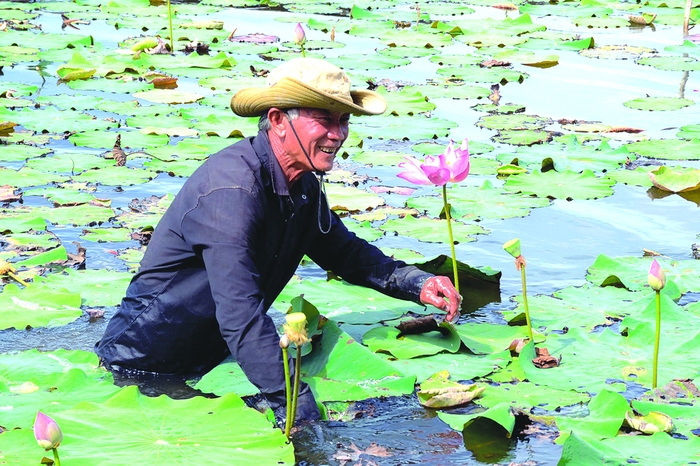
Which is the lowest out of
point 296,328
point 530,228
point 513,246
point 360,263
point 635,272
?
point 530,228

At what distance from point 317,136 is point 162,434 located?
1125mm

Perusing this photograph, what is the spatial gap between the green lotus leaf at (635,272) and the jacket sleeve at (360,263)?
1.21 m

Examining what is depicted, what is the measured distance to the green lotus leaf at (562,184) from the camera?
5.81m

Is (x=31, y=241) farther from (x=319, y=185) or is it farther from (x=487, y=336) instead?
(x=487, y=336)

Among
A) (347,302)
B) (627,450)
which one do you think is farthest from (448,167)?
(627,450)

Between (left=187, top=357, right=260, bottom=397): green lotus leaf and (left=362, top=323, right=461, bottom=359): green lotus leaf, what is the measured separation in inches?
22.0

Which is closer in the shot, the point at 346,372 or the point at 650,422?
the point at 650,422

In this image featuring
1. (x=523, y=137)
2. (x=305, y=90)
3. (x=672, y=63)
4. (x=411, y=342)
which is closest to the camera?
(x=305, y=90)

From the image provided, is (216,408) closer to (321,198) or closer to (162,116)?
(321,198)

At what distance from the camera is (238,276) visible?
308 centimetres

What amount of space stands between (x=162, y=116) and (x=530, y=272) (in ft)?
12.1

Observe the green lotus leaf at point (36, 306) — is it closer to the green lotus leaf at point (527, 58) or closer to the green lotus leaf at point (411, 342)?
the green lotus leaf at point (411, 342)

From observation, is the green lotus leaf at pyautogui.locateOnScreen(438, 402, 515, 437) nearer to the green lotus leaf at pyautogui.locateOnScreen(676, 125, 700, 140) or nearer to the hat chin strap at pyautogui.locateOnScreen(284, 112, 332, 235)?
the hat chin strap at pyautogui.locateOnScreen(284, 112, 332, 235)

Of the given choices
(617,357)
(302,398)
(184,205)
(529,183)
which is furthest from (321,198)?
(529,183)
